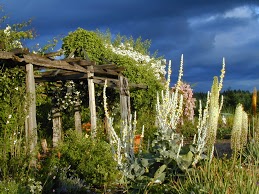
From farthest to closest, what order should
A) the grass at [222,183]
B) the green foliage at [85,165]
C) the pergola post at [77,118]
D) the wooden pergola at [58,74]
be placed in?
the pergola post at [77,118] → the wooden pergola at [58,74] → the green foliage at [85,165] → the grass at [222,183]

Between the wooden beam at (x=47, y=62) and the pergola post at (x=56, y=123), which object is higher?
the wooden beam at (x=47, y=62)

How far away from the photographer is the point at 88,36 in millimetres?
18125

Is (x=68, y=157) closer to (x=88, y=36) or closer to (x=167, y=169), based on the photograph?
(x=167, y=169)

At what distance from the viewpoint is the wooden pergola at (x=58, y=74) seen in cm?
964

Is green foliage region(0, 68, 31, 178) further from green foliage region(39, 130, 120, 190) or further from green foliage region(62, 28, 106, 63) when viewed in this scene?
green foliage region(62, 28, 106, 63)

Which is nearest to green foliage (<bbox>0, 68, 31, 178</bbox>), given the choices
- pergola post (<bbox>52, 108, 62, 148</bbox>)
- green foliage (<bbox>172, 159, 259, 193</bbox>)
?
green foliage (<bbox>172, 159, 259, 193</bbox>)

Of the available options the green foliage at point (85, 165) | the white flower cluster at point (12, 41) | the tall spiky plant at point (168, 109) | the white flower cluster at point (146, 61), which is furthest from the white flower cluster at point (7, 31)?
the tall spiky plant at point (168, 109)

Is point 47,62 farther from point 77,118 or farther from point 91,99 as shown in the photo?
point 77,118

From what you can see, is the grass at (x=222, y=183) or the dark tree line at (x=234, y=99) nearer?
the grass at (x=222, y=183)

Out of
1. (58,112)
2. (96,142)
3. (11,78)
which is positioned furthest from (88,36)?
(96,142)

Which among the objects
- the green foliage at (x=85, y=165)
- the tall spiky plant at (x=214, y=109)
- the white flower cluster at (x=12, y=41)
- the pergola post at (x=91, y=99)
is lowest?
the green foliage at (x=85, y=165)

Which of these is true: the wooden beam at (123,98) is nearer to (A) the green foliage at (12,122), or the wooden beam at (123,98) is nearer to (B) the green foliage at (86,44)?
(B) the green foliage at (86,44)

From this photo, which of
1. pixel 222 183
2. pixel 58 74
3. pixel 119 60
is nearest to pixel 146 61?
pixel 119 60

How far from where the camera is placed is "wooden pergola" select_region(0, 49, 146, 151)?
9641 mm
